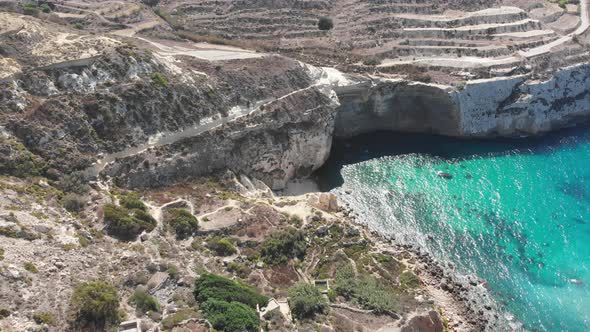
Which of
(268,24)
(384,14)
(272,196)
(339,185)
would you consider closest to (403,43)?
(384,14)

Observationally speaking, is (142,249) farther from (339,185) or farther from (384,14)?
(384,14)

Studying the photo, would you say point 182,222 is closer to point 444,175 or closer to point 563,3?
point 444,175

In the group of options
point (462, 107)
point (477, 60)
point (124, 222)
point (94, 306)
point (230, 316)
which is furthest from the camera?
→ point (477, 60)

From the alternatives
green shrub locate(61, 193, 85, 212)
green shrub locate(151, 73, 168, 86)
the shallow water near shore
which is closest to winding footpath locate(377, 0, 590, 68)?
the shallow water near shore

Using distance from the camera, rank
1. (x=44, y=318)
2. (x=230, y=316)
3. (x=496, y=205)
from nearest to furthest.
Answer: (x=44, y=318) < (x=230, y=316) < (x=496, y=205)

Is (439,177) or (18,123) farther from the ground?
(18,123)

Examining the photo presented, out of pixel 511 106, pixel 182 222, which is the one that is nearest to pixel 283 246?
pixel 182 222

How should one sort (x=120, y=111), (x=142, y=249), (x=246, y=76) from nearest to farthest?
1. (x=142, y=249)
2. (x=120, y=111)
3. (x=246, y=76)
